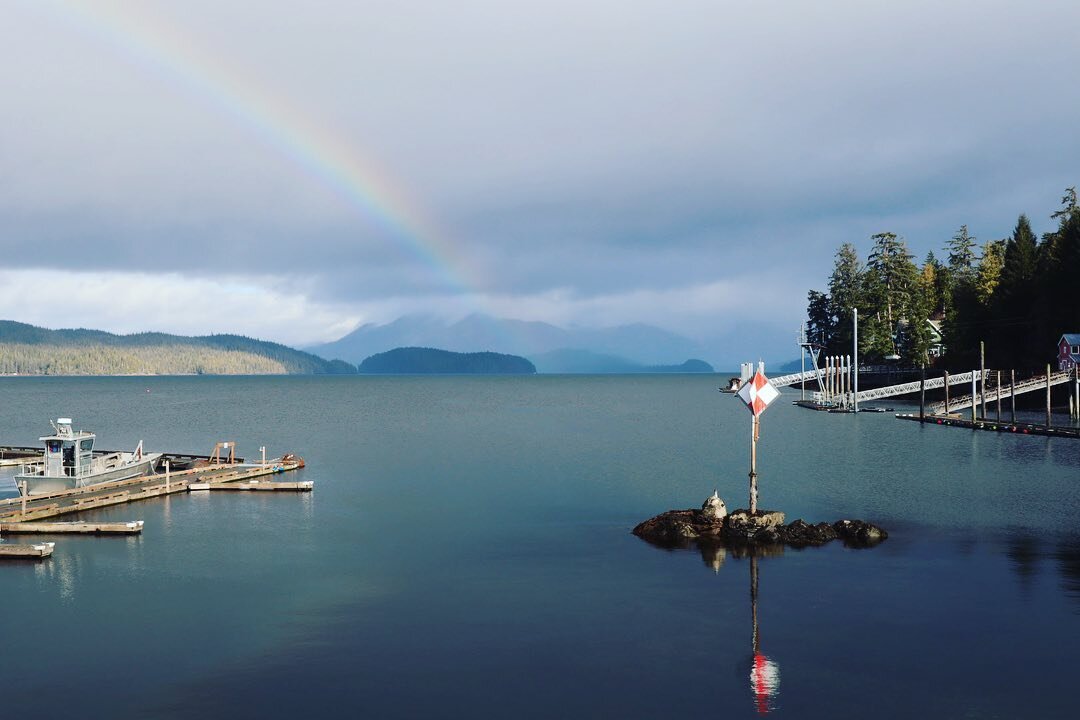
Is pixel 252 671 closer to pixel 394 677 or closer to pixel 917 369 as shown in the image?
pixel 394 677

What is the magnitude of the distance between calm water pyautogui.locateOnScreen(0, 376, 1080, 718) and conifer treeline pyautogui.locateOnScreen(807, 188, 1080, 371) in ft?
218

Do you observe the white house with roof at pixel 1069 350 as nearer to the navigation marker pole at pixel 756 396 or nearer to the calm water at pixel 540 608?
the calm water at pixel 540 608

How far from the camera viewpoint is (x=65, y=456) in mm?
51344

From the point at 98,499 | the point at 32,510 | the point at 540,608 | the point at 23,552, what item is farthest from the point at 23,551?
the point at 540,608

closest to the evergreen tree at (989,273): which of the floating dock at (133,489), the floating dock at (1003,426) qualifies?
the floating dock at (1003,426)

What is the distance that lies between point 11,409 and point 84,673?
6847 inches

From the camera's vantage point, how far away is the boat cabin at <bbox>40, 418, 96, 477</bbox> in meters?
50.2

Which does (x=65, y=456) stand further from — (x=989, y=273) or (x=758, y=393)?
(x=989, y=273)

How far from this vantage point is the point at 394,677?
22094 mm

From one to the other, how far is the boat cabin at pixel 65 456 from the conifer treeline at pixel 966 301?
364ft

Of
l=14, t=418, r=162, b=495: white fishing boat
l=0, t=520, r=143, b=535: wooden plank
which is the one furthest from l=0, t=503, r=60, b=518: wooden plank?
l=14, t=418, r=162, b=495: white fishing boat

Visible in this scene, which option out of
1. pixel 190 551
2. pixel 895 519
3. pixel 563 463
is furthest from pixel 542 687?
pixel 563 463

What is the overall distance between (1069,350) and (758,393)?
84.0 meters

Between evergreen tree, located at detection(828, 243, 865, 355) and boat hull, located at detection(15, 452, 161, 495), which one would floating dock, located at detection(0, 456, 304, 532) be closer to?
boat hull, located at detection(15, 452, 161, 495)
